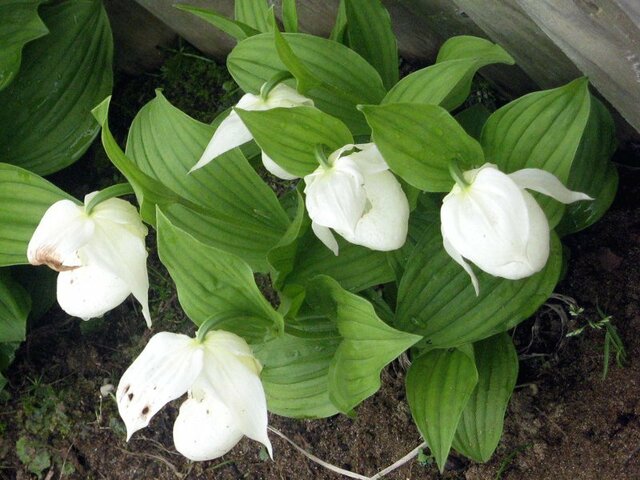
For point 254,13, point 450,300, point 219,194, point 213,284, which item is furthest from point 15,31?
point 450,300

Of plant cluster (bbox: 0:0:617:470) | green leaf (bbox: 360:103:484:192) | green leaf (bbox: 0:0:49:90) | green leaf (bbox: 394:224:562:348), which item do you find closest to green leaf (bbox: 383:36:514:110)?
plant cluster (bbox: 0:0:617:470)

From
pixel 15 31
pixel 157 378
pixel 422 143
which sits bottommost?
pixel 15 31

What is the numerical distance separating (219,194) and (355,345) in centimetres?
42

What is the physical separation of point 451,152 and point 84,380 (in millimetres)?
1267

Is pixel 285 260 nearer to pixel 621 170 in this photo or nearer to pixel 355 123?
pixel 355 123

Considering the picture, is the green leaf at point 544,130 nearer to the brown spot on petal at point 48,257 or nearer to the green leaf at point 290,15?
the green leaf at point 290,15

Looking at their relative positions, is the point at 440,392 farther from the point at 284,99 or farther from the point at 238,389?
the point at 284,99

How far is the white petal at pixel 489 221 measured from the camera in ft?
3.14

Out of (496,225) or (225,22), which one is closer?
(496,225)

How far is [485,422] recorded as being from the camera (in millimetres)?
1389

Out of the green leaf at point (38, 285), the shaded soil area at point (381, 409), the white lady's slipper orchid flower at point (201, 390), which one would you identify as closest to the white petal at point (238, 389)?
the white lady's slipper orchid flower at point (201, 390)

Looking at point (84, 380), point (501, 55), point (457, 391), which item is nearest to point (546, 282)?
point (457, 391)

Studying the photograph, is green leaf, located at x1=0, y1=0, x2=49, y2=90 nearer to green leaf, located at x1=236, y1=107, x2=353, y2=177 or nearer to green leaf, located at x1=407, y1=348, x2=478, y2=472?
green leaf, located at x1=236, y1=107, x2=353, y2=177

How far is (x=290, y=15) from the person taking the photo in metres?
1.38
